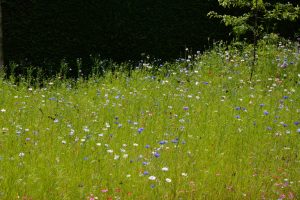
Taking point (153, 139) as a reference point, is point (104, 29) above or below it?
above

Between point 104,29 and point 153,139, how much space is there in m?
4.78

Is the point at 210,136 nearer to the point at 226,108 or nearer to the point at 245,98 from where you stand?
the point at 226,108

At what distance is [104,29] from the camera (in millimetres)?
9656

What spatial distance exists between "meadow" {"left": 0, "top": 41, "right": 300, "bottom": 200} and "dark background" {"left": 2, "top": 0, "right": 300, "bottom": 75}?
1331 millimetres

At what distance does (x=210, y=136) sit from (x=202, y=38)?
5471 mm

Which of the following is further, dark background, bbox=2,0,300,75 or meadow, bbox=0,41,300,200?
dark background, bbox=2,0,300,75

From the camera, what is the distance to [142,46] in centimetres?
994

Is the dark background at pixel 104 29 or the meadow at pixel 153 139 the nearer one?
the meadow at pixel 153 139

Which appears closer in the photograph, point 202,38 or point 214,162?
point 214,162

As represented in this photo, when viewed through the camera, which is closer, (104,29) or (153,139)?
(153,139)

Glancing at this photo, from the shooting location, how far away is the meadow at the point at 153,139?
4.24 metres

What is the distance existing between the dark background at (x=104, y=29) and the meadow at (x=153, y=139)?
1331 millimetres

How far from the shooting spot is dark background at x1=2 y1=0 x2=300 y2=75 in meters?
8.80

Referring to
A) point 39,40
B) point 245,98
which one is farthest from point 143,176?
point 39,40
